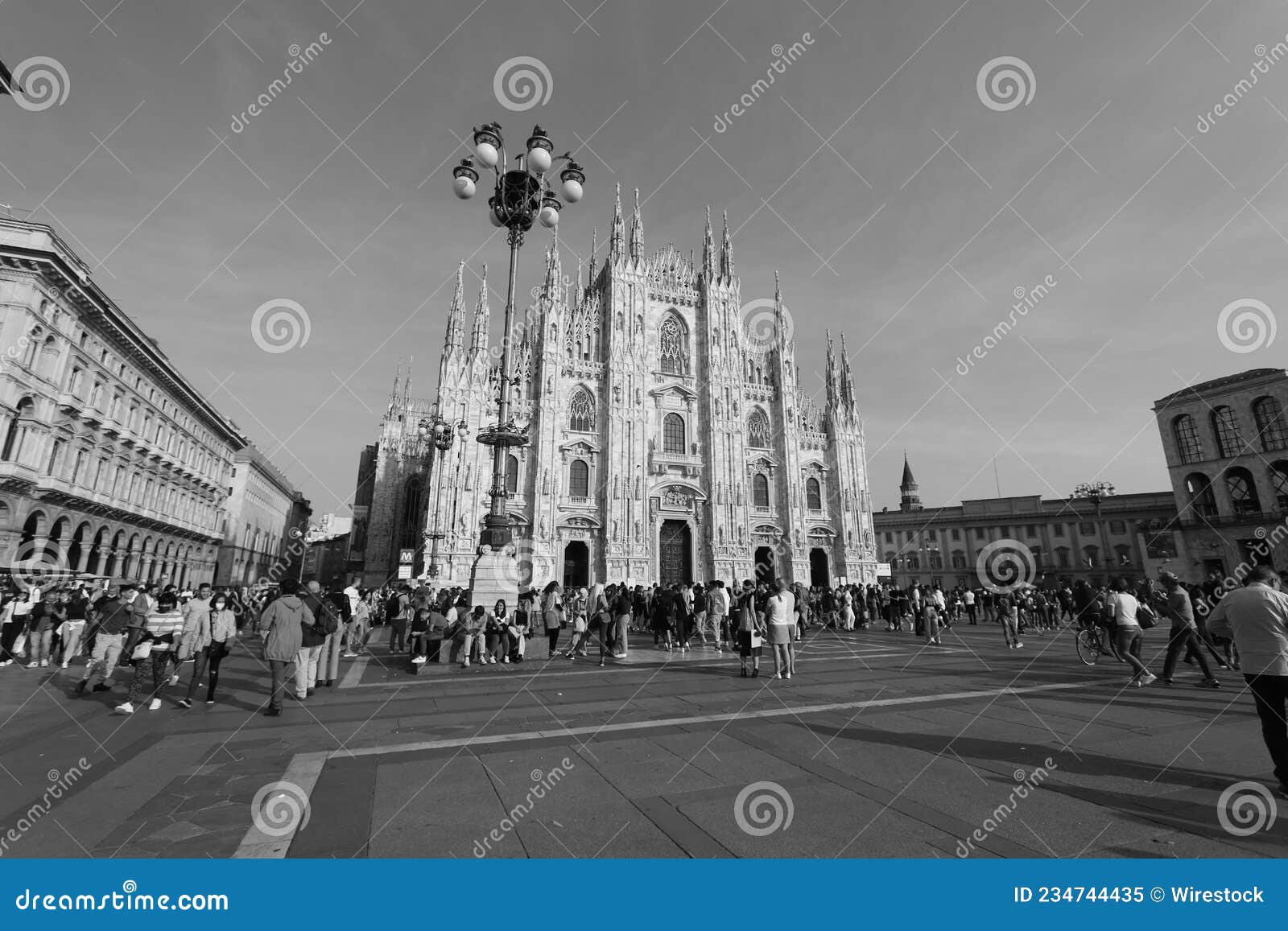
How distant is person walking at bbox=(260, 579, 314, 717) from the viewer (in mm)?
6371

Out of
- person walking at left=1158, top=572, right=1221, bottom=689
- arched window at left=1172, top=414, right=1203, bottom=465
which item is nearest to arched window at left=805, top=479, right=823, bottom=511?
arched window at left=1172, top=414, right=1203, bottom=465

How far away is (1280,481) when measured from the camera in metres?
34.7

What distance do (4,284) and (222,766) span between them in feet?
84.7

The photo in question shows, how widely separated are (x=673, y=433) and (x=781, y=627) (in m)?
27.0

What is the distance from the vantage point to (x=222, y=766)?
4.52 metres

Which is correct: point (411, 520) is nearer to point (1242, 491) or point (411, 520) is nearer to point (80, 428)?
point (80, 428)

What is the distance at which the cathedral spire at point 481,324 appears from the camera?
106ft

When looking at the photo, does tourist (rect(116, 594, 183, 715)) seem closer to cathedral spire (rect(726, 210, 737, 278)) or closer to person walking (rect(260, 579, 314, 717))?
person walking (rect(260, 579, 314, 717))

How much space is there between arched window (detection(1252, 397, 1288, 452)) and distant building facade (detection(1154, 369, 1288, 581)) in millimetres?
35

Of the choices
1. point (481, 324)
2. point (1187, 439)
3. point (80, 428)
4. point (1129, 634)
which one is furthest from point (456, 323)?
point (1187, 439)

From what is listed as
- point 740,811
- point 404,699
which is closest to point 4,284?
point 404,699

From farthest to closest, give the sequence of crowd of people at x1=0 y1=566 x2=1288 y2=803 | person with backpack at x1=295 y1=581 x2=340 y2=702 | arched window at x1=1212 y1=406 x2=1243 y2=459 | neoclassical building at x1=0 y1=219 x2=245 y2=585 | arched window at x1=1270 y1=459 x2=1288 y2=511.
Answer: arched window at x1=1212 y1=406 x2=1243 y2=459, arched window at x1=1270 y1=459 x2=1288 y2=511, neoclassical building at x1=0 y1=219 x2=245 y2=585, person with backpack at x1=295 y1=581 x2=340 y2=702, crowd of people at x1=0 y1=566 x2=1288 y2=803

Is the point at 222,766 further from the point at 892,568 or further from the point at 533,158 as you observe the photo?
the point at 892,568

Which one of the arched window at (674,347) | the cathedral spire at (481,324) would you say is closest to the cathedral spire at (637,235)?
the arched window at (674,347)
